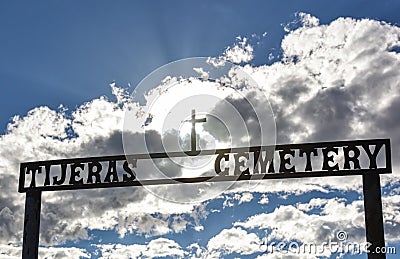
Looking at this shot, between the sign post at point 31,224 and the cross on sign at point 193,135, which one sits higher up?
the cross on sign at point 193,135

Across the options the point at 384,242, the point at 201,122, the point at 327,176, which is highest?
the point at 201,122

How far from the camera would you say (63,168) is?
719 inches

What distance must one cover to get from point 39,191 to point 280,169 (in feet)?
19.8

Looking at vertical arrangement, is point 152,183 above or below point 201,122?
below

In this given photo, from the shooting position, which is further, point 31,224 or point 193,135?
point 31,224

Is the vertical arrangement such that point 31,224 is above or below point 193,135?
below

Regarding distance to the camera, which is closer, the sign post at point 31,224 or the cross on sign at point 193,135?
the cross on sign at point 193,135

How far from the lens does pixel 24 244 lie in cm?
1827

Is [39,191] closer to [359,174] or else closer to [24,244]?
[24,244]

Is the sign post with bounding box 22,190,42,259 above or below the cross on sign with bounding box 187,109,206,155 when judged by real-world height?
below

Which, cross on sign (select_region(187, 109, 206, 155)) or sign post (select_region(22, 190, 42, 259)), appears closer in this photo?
cross on sign (select_region(187, 109, 206, 155))

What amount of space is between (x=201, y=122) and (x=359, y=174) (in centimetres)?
397

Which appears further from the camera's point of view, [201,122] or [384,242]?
[201,122]

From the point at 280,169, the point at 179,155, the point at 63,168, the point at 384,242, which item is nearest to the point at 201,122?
the point at 179,155
